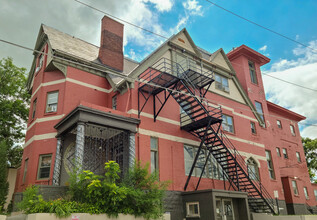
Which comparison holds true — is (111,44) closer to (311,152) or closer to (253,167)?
(253,167)

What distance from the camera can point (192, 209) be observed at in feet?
52.4

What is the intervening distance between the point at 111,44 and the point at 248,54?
45.9 feet

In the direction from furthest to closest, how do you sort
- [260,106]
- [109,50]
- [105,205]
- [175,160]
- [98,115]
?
1. [260,106]
2. [109,50]
3. [175,160]
4. [98,115]
5. [105,205]

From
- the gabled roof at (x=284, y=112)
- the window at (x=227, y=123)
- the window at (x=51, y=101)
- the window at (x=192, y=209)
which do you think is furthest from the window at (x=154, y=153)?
the gabled roof at (x=284, y=112)

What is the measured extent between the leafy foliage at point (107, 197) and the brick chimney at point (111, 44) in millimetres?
10309

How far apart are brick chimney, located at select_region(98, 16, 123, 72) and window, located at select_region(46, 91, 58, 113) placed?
14.1 ft

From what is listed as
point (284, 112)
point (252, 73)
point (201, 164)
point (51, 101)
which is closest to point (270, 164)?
point (201, 164)

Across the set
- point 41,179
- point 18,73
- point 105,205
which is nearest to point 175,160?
point 105,205

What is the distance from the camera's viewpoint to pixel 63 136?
16.5 m

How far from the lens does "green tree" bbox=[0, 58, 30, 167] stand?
26531mm

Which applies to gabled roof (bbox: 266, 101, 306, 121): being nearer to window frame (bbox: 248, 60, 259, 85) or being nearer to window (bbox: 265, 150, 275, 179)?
window frame (bbox: 248, 60, 259, 85)

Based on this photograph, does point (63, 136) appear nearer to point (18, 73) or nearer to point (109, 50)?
point (109, 50)

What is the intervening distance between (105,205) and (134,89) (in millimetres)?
7986

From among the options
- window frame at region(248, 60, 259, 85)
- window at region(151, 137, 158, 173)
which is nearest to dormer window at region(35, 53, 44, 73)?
window at region(151, 137, 158, 173)
